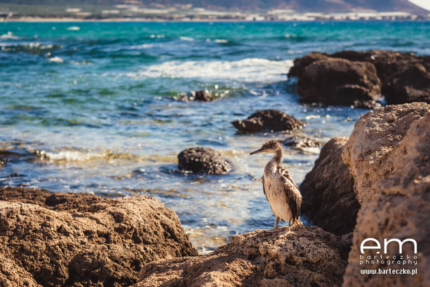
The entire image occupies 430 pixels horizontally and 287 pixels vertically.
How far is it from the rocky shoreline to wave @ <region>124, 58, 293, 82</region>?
17.3 metres

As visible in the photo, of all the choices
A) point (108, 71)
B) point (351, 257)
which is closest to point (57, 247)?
point (351, 257)

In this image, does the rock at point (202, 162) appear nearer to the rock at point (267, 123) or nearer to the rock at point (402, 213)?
the rock at point (267, 123)

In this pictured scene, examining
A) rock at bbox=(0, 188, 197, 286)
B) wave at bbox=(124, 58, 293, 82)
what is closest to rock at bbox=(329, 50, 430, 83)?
wave at bbox=(124, 58, 293, 82)

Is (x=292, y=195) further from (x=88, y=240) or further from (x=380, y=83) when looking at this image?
(x=380, y=83)

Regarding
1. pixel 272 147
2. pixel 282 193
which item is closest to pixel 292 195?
pixel 282 193

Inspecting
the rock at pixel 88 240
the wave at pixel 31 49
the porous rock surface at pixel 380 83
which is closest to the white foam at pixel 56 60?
the wave at pixel 31 49

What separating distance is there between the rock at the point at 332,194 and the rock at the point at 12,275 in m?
3.59

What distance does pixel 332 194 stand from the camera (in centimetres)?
665

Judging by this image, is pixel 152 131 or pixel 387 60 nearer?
pixel 152 131

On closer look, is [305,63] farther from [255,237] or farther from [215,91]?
[255,237]

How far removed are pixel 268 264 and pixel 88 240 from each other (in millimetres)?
1809

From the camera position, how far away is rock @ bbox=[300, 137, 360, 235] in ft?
19.6

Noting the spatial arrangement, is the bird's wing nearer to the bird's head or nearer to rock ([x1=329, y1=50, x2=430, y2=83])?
the bird's head

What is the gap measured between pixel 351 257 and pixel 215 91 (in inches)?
668
